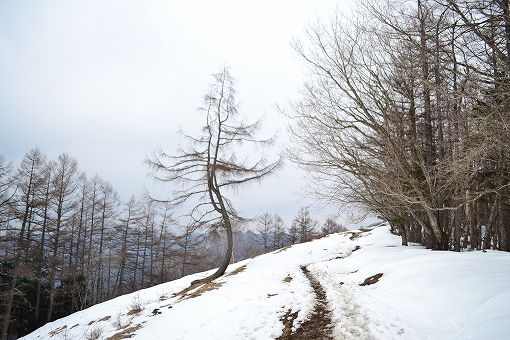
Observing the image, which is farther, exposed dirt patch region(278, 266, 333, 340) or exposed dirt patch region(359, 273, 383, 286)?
exposed dirt patch region(359, 273, 383, 286)

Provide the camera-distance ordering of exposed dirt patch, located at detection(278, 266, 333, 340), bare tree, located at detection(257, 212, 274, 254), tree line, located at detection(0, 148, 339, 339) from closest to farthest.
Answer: exposed dirt patch, located at detection(278, 266, 333, 340)
tree line, located at detection(0, 148, 339, 339)
bare tree, located at detection(257, 212, 274, 254)

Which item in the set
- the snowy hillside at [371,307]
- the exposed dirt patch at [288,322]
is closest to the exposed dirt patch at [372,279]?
the snowy hillside at [371,307]

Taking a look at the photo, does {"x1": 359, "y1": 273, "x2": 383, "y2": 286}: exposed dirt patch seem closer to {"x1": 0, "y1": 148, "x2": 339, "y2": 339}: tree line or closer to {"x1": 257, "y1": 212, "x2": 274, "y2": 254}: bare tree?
{"x1": 0, "y1": 148, "x2": 339, "y2": 339}: tree line

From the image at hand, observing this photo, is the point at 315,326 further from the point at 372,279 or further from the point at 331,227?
the point at 331,227

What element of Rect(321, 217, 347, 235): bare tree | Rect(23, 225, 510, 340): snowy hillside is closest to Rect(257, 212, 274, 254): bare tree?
Rect(321, 217, 347, 235): bare tree

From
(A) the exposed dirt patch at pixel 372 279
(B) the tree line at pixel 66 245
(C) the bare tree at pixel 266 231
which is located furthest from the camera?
(C) the bare tree at pixel 266 231

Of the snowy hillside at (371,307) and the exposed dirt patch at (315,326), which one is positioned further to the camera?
the exposed dirt patch at (315,326)

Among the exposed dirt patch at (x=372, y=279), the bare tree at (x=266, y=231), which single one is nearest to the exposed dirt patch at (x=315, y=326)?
the exposed dirt patch at (x=372, y=279)

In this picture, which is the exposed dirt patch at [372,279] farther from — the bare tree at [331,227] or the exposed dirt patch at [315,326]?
the bare tree at [331,227]

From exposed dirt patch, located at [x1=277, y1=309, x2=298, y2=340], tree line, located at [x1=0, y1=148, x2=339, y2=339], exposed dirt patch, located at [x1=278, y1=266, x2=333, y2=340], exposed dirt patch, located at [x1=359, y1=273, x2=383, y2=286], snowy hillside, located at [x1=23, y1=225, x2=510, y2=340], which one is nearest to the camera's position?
snowy hillside, located at [x1=23, y1=225, x2=510, y2=340]

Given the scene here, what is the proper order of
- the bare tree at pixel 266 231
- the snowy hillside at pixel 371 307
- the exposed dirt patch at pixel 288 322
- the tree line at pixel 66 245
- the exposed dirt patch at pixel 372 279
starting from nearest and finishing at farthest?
the snowy hillside at pixel 371 307
the exposed dirt patch at pixel 288 322
the exposed dirt patch at pixel 372 279
the tree line at pixel 66 245
the bare tree at pixel 266 231

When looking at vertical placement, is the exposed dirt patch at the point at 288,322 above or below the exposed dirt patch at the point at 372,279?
below

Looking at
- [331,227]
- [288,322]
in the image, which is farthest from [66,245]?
[331,227]

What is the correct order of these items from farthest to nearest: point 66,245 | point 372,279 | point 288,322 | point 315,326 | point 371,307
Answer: point 66,245, point 372,279, point 371,307, point 288,322, point 315,326
